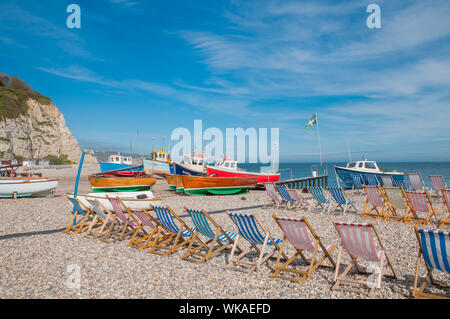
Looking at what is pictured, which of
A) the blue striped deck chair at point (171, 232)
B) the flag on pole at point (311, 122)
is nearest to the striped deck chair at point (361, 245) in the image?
the blue striped deck chair at point (171, 232)

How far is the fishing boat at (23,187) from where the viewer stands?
14.2 meters

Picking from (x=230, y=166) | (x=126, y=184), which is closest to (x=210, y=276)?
(x=126, y=184)

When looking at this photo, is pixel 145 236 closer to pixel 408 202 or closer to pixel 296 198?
pixel 296 198

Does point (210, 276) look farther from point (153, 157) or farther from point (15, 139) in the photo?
point (15, 139)

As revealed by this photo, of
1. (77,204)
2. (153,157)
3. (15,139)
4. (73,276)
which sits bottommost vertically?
(73,276)

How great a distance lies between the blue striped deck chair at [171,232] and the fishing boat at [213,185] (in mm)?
10372

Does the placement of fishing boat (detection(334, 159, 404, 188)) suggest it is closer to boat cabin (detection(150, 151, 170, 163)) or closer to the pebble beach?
the pebble beach

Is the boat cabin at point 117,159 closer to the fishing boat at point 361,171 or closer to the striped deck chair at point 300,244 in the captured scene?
the fishing boat at point 361,171

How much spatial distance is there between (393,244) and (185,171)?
52.1 ft

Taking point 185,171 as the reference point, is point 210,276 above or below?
below

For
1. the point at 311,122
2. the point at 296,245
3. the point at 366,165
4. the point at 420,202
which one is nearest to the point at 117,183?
the point at 296,245

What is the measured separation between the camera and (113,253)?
A: 5.63 meters

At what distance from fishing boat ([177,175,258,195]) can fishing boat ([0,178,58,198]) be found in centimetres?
735

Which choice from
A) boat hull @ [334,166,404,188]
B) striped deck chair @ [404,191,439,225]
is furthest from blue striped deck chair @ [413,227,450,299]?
boat hull @ [334,166,404,188]
